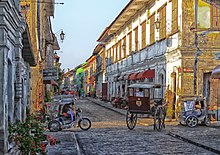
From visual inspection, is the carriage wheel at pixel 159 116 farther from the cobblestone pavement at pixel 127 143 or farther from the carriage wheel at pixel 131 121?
the carriage wheel at pixel 131 121

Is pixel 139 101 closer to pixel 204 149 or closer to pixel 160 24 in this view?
pixel 204 149

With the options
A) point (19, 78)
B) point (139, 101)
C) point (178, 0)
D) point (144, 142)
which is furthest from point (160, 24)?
point (19, 78)

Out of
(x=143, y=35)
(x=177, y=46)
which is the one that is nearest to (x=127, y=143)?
(x=177, y=46)

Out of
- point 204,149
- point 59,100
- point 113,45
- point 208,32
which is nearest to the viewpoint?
point 204,149

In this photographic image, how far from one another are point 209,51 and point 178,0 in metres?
3.11

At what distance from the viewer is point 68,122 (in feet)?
60.6

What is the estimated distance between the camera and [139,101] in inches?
758

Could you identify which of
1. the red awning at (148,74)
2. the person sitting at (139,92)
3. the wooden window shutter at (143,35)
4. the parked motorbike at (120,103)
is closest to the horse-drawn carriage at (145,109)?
the person sitting at (139,92)

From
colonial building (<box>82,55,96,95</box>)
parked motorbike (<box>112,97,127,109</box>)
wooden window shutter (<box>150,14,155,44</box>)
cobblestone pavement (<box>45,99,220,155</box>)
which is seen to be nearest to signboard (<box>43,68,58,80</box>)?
wooden window shutter (<box>150,14,155,44</box>)

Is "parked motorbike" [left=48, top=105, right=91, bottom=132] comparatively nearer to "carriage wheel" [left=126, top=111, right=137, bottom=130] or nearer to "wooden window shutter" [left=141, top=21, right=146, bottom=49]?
"carriage wheel" [left=126, top=111, right=137, bottom=130]

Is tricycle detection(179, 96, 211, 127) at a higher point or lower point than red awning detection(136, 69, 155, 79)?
lower

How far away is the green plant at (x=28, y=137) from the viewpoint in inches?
340

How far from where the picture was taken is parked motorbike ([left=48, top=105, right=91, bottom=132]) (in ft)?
59.2

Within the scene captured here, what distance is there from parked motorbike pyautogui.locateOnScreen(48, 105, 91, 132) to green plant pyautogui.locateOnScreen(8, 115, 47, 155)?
8.47 metres
